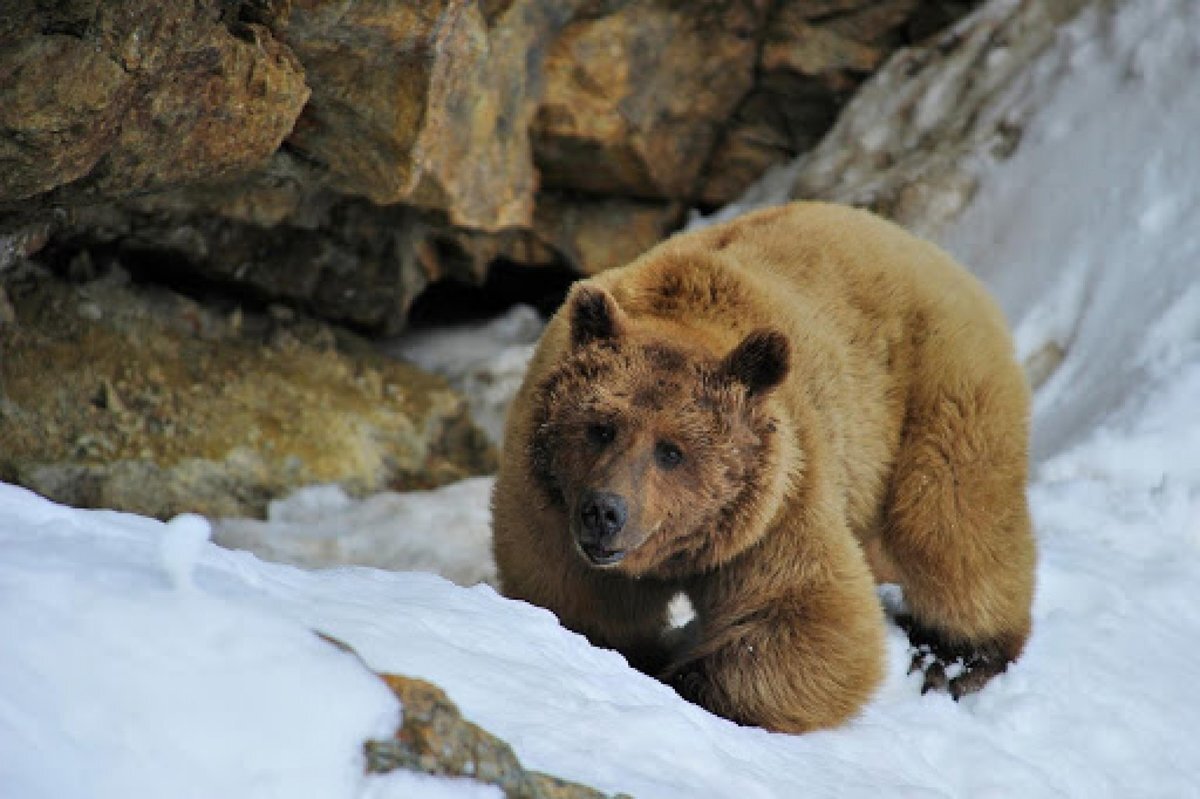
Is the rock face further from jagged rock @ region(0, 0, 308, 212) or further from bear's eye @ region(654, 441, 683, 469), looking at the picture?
→ bear's eye @ region(654, 441, 683, 469)

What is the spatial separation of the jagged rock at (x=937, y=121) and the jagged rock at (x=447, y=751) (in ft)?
23.5

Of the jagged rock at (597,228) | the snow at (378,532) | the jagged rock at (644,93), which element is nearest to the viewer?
the snow at (378,532)

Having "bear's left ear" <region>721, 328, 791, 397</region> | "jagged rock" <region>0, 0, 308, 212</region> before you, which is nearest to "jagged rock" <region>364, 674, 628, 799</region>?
"bear's left ear" <region>721, 328, 791, 397</region>

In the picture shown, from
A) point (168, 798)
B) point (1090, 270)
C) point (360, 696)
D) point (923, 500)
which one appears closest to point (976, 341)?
point (923, 500)

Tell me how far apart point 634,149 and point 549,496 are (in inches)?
209

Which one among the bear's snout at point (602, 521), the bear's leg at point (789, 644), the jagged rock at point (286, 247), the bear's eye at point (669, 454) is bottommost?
the jagged rock at point (286, 247)

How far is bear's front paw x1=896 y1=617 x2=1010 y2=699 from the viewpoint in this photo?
580 centimetres

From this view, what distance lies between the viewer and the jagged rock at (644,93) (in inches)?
376

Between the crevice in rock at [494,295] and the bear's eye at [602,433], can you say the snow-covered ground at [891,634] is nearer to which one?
the bear's eye at [602,433]

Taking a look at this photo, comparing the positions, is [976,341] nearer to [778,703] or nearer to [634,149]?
[778,703]

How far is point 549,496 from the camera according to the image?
17.2 feet

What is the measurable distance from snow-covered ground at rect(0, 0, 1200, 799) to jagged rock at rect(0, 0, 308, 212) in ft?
6.34

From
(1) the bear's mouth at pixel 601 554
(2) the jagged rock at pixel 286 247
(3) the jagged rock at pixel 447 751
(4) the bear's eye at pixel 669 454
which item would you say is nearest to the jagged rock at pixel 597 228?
(2) the jagged rock at pixel 286 247

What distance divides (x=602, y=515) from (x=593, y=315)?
823 mm
